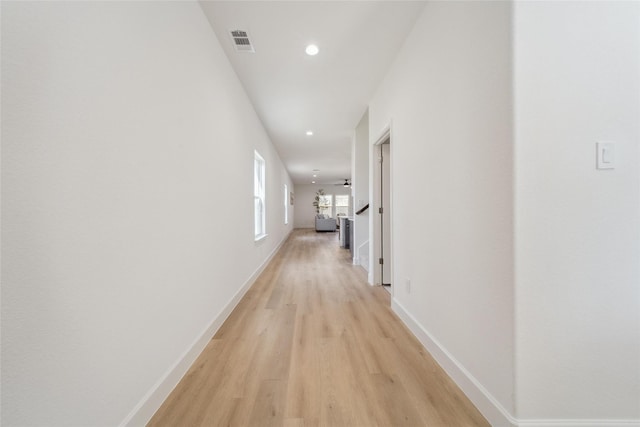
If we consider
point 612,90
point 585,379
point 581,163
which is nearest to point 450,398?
point 585,379

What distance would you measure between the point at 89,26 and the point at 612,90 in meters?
2.11

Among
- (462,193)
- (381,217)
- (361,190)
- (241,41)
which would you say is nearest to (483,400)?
(462,193)

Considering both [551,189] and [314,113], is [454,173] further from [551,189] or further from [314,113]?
[314,113]

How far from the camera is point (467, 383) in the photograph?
4.43 ft

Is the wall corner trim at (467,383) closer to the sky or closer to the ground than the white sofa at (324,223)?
closer to the ground

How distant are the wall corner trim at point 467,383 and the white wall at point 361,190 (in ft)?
8.93

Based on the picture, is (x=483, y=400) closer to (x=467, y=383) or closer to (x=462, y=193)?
(x=467, y=383)

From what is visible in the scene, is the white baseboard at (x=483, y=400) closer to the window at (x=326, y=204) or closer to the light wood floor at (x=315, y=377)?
the light wood floor at (x=315, y=377)

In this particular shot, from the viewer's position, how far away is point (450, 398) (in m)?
1.35

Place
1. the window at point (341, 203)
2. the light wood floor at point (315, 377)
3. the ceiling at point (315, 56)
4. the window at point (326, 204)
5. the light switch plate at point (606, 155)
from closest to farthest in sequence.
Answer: the light switch plate at point (606, 155) → the light wood floor at point (315, 377) → the ceiling at point (315, 56) → the window at point (326, 204) → the window at point (341, 203)

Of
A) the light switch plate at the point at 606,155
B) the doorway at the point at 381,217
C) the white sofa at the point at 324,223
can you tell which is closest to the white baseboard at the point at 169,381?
the doorway at the point at 381,217

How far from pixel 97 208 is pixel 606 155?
207 centimetres

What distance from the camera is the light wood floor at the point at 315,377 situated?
1230 mm

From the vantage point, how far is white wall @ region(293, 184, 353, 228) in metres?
14.4
